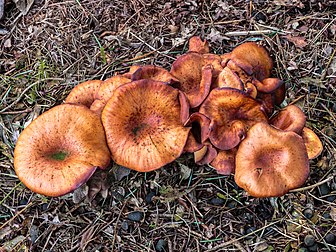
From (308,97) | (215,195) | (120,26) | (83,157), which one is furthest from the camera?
(120,26)

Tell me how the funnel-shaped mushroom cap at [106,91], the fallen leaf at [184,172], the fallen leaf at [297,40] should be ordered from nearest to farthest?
the funnel-shaped mushroom cap at [106,91] < the fallen leaf at [184,172] < the fallen leaf at [297,40]

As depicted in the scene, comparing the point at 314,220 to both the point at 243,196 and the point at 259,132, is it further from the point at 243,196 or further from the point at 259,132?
the point at 259,132

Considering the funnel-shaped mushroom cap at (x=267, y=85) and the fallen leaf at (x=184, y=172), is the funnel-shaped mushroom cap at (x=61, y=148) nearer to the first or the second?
the fallen leaf at (x=184, y=172)

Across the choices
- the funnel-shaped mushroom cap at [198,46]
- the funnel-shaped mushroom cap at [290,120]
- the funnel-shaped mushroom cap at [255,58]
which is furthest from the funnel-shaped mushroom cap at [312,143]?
the funnel-shaped mushroom cap at [198,46]

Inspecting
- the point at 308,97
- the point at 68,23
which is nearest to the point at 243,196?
the point at 308,97

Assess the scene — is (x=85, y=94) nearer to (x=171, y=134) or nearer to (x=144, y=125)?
(x=144, y=125)

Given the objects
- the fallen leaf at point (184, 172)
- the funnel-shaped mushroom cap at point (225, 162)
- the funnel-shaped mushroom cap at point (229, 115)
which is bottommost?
the fallen leaf at point (184, 172)

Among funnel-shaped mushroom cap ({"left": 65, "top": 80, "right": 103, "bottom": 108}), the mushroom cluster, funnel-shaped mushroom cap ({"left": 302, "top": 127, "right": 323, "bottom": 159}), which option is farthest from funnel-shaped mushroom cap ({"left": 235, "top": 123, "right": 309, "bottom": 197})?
funnel-shaped mushroom cap ({"left": 65, "top": 80, "right": 103, "bottom": 108})
